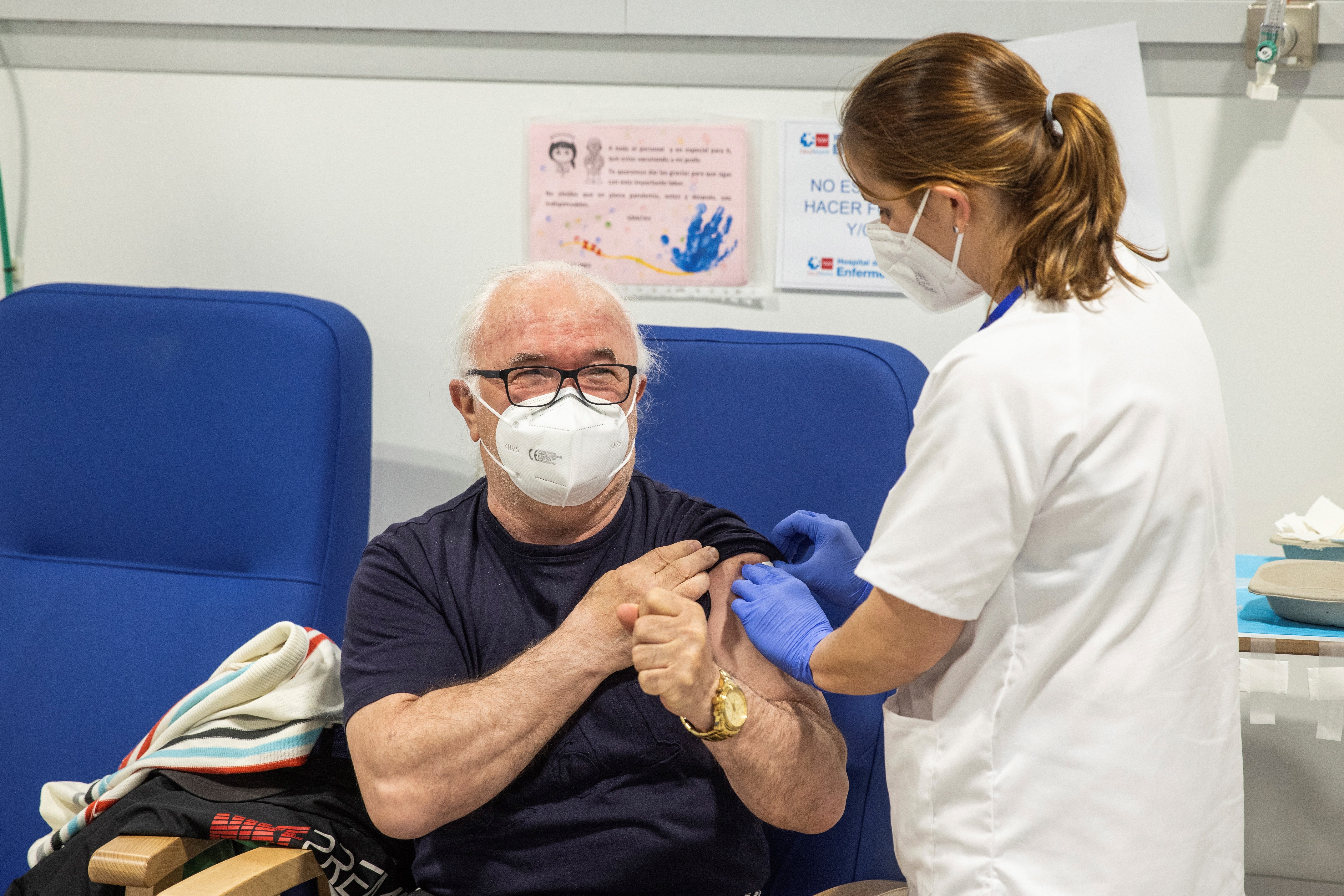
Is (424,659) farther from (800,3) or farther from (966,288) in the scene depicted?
(800,3)

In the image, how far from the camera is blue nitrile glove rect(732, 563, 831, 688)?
4.22ft

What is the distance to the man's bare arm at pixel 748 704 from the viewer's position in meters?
1.31

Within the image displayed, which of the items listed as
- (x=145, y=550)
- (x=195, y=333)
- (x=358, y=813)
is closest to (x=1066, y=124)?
(x=358, y=813)

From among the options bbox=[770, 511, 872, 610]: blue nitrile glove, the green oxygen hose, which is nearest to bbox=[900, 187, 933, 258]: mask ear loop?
bbox=[770, 511, 872, 610]: blue nitrile glove

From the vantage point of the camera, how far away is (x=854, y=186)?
1.96 m

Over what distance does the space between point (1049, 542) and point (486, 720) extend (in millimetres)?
711

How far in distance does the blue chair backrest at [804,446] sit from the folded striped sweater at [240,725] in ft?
2.08

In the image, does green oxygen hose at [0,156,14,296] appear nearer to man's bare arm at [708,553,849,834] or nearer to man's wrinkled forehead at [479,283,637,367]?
man's wrinkled forehead at [479,283,637,367]

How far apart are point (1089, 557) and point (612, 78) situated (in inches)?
57.8

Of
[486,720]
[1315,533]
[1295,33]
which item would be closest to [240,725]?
[486,720]

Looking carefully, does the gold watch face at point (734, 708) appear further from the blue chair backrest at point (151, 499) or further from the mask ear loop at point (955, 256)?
the blue chair backrest at point (151, 499)

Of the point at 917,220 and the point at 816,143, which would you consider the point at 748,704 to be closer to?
the point at 917,220

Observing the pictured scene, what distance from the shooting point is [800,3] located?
204 centimetres

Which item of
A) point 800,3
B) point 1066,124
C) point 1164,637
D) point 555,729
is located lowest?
point 555,729
